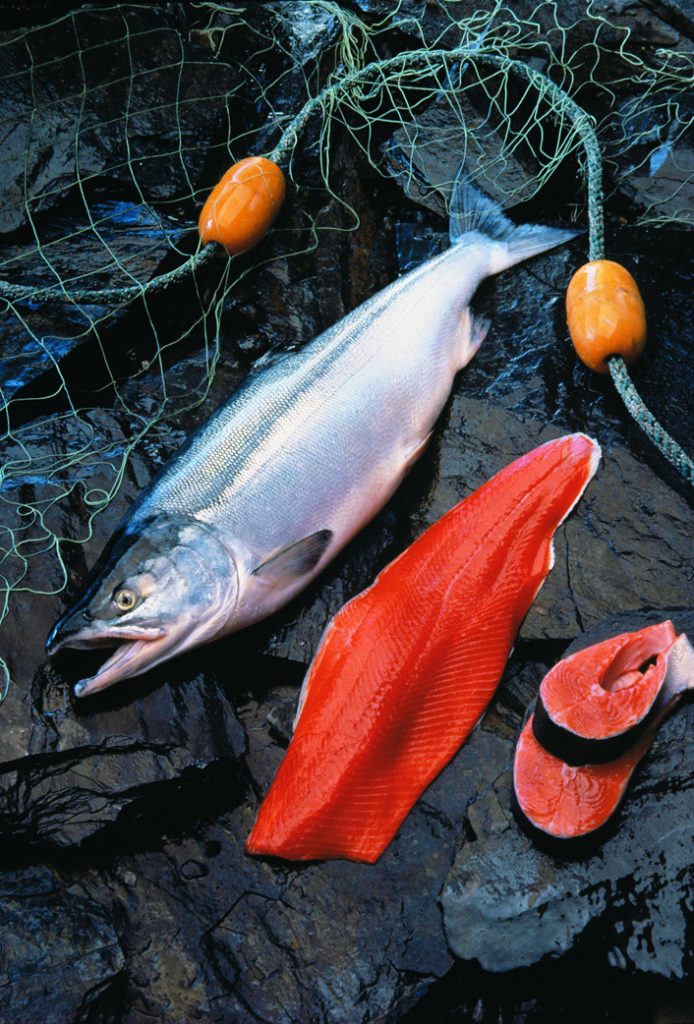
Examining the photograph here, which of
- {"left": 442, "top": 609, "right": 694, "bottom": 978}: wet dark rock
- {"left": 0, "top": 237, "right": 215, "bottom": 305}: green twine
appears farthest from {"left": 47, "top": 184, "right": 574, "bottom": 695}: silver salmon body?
{"left": 442, "top": 609, "right": 694, "bottom": 978}: wet dark rock

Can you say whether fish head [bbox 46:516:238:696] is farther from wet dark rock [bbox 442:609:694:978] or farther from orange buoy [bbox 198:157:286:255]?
orange buoy [bbox 198:157:286:255]

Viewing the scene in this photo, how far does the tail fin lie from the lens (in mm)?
5145

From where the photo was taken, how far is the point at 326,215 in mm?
5590

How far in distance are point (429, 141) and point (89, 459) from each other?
9.49ft

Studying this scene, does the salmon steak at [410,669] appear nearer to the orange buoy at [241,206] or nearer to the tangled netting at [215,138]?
the tangled netting at [215,138]

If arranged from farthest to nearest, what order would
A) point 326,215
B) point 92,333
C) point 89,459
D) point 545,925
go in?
point 326,215 < point 92,333 < point 89,459 < point 545,925

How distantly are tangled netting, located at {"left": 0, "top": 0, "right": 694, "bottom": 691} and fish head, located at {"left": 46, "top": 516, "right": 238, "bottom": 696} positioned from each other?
111cm

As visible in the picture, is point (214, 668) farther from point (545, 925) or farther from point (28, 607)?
point (545, 925)

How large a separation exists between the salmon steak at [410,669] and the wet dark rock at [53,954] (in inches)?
25.2

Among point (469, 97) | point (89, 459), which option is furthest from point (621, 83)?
point (89, 459)

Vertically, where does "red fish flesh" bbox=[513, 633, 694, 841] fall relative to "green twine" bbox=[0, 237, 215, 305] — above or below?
below

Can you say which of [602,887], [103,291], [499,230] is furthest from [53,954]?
[499,230]

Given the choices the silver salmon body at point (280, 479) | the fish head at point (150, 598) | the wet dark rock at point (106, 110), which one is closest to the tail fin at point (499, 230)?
the silver salmon body at point (280, 479)

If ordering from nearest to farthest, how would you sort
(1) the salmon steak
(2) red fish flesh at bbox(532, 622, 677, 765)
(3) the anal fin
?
(2) red fish flesh at bbox(532, 622, 677, 765) → (1) the salmon steak → (3) the anal fin
